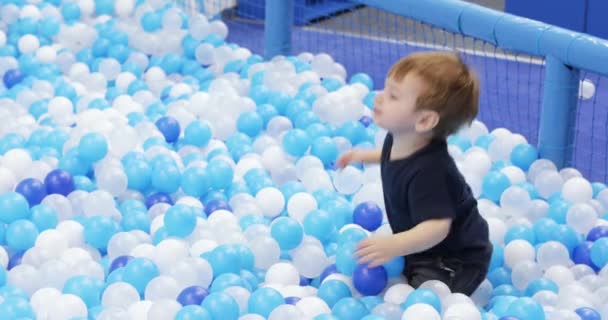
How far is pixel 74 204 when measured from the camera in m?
2.47

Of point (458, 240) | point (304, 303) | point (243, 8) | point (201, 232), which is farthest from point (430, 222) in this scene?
point (243, 8)

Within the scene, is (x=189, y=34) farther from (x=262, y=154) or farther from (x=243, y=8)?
(x=262, y=154)

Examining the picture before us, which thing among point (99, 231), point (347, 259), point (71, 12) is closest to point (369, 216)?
point (347, 259)

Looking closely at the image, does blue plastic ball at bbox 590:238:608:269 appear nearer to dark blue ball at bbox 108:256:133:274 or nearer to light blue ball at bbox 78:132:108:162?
dark blue ball at bbox 108:256:133:274

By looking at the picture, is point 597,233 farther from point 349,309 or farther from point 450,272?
point 349,309

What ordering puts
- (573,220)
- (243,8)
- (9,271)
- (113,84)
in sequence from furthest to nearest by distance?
(243,8)
(113,84)
(573,220)
(9,271)

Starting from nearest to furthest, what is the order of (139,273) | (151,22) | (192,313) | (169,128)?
(192,313) → (139,273) → (169,128) → (151,22)

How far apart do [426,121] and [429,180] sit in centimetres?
12

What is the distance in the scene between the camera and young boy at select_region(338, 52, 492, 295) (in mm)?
2008

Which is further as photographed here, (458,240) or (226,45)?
(226,45)

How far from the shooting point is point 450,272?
2119mm

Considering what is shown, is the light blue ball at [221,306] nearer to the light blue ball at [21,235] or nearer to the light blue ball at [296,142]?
the light blue ball at [21,235]

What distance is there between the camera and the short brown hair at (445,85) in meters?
2.01

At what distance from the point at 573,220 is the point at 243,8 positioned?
7.99 ft
